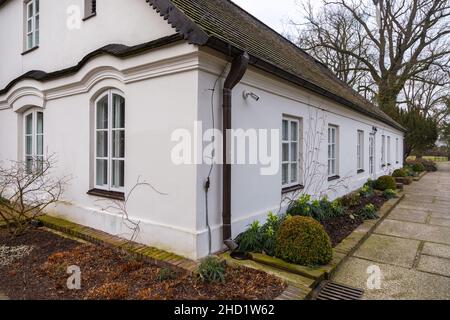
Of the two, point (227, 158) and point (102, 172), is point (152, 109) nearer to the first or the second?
point (227, 158)

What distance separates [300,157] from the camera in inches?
256

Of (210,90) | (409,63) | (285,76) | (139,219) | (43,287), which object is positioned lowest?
(43,287)

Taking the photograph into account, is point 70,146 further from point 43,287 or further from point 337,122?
point 337,122

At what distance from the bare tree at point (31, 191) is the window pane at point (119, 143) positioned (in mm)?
1596

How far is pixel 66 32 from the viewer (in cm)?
615

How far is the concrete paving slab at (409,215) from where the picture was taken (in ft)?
22.9

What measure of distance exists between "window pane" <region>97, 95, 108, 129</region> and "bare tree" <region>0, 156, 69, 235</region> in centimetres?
150

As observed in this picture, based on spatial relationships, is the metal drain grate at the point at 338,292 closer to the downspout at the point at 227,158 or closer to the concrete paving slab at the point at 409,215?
the downspout at the point at 227,158

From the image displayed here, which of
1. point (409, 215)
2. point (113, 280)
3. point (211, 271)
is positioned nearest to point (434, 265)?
point (211, 271)

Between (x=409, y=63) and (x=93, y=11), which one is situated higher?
(x=409, y=63)

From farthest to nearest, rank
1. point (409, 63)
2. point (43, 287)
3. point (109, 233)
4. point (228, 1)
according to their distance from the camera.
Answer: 1. point (409, 63)
2. point (228, 1)
3. point (109, 233)
4. point (43, 287)

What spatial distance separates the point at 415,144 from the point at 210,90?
24538 millimetres

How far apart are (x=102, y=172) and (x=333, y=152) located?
6391mm

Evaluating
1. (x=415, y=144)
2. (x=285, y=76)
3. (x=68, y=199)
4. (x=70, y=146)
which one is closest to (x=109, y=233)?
(x=68, y=199)
